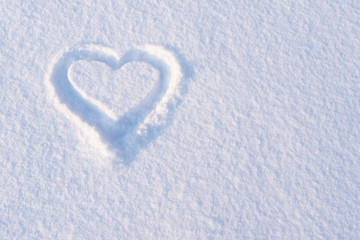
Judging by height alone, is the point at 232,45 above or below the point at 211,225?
above

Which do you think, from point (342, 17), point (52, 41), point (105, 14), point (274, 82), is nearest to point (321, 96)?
point (274, 82)

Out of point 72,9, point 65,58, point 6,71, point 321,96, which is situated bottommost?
point 6,71

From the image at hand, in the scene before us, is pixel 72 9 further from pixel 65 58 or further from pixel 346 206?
pixel 346 206

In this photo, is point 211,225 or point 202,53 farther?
point 202,53
